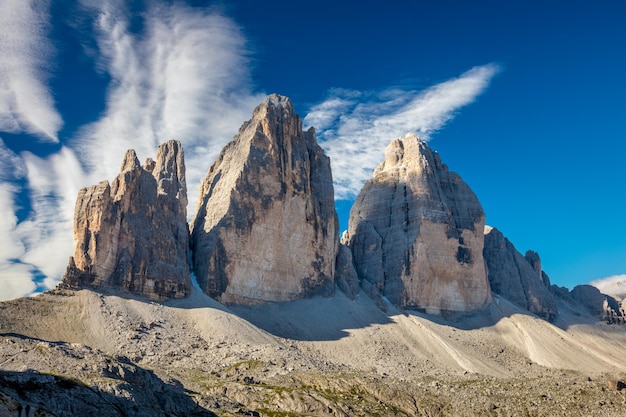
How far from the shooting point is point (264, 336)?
10562 cm

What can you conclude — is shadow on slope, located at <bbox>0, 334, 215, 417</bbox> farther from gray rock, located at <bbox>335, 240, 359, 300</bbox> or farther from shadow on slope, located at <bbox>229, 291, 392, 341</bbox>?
gray rock, located at <bbox>335, 240, 359, 300</bbox>

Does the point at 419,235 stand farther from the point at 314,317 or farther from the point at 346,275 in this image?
the point at 314,317

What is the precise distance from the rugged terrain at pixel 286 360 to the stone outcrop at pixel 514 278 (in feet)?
68.9

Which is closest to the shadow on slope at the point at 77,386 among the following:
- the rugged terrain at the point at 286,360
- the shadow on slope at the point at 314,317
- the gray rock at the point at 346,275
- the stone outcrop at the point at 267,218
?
the rugged terrain at the point at 286,360

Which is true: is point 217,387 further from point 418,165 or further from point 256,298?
point 418,165

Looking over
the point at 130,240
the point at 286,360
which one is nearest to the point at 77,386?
the point at 286,360

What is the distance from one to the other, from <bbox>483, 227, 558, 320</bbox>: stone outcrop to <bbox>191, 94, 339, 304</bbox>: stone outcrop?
55992 mm

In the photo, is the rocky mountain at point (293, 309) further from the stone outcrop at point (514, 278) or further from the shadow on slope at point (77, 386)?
the stone outcrop at point (514, 278)

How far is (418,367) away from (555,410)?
41559mm

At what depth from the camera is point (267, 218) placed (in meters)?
129

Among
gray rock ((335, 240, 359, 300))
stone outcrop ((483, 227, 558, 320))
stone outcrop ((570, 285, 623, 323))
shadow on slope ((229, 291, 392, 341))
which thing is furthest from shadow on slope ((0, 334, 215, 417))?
stone outcrop ((570, 285, 623, 323))

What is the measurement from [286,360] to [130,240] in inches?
1375

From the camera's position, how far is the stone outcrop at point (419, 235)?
151m

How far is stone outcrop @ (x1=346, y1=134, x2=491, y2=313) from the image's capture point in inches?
5935
